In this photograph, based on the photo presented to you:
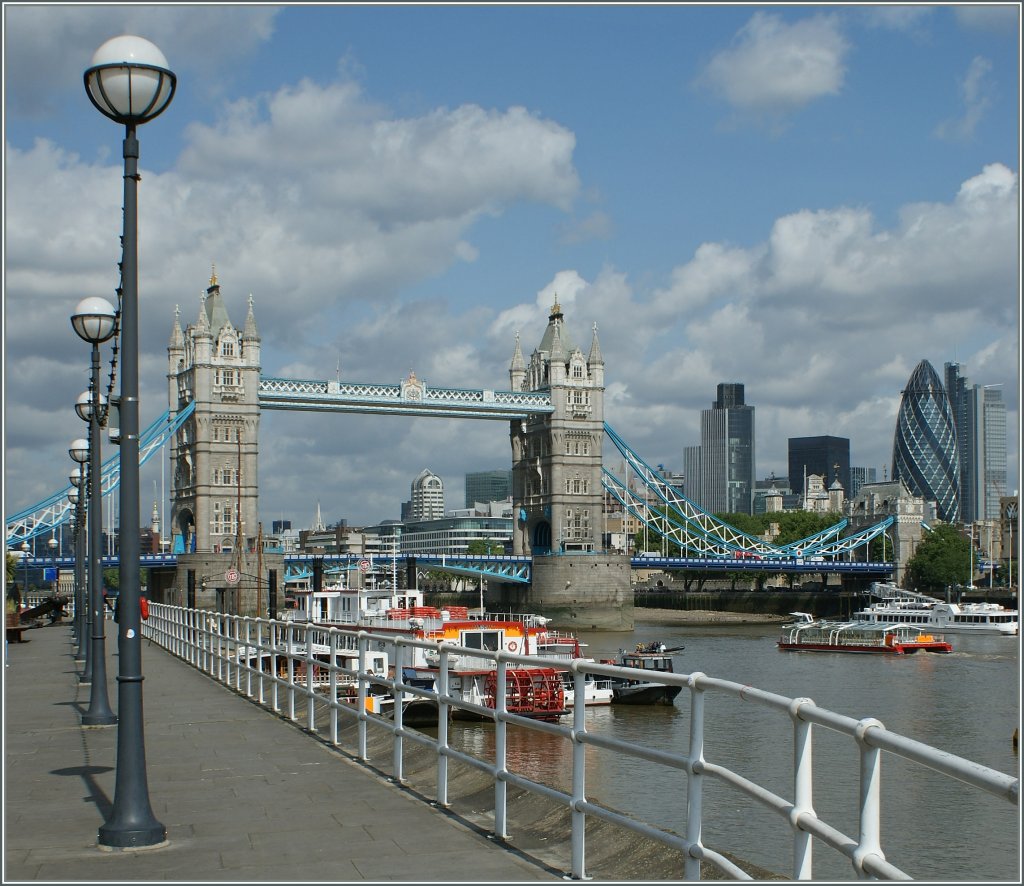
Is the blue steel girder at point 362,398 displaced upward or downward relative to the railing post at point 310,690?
upward

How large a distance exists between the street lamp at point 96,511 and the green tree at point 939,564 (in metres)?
92.6

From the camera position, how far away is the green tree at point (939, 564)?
102 meters

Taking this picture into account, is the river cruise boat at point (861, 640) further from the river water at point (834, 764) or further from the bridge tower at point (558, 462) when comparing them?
the bridge tower at point (558, 462)

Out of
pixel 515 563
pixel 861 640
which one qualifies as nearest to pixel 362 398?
pixel 515 563

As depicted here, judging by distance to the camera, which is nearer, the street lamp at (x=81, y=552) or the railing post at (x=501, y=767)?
the railing post at (x=501, y=767)

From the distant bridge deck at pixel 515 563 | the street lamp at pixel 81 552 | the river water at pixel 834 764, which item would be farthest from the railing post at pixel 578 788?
the distant bridge deck at pixel 515 563

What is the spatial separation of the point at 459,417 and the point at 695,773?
263 feet

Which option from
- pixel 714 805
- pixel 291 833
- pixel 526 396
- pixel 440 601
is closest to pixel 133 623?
pixel 291 833

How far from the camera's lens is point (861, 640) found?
194 ft

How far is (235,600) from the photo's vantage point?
73.5 meters

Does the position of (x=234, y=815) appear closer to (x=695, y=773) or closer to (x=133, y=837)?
(x=133, y=837)

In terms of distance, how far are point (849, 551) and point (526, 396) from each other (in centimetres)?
3195

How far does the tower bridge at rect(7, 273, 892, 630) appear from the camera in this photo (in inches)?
3145

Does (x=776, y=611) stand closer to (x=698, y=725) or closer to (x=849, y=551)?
(x=849, y=551)
